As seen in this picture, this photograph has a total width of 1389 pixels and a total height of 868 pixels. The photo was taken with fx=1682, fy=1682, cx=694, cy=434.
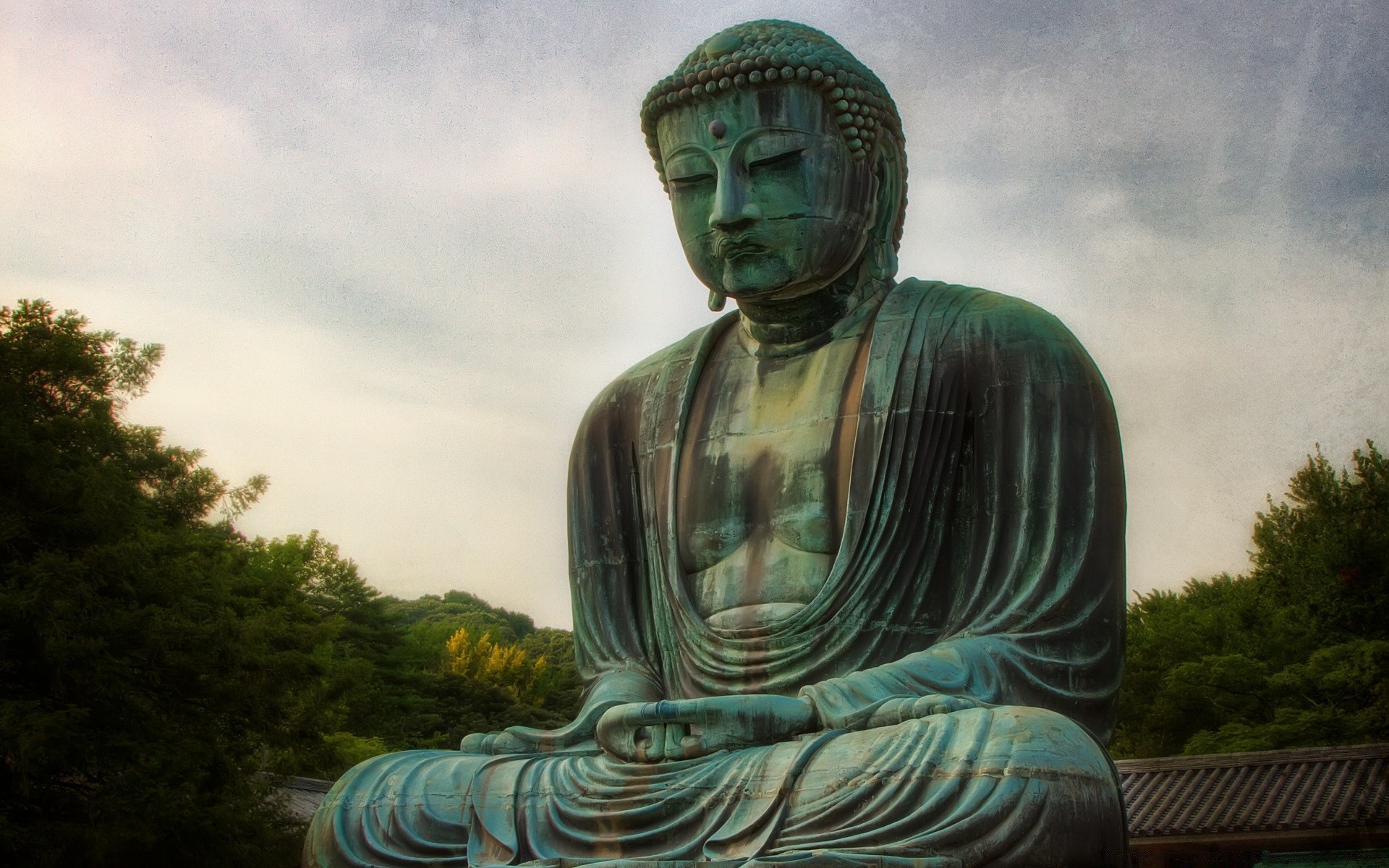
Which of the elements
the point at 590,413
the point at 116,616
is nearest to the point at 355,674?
the point at 116,616

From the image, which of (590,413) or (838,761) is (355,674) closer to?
(590,413)

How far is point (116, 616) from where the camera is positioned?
1487 cm

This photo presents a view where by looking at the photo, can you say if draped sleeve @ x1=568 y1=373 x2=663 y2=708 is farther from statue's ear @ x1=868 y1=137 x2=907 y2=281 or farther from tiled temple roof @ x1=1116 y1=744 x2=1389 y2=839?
tiled temple roof @ x1=1116 y1=744 x2=1389 y2=839

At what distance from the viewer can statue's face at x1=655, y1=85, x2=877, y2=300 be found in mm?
7062

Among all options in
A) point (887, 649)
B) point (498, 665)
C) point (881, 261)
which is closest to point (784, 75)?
point (881, 261)

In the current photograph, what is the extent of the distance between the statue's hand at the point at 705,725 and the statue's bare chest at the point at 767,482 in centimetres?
74

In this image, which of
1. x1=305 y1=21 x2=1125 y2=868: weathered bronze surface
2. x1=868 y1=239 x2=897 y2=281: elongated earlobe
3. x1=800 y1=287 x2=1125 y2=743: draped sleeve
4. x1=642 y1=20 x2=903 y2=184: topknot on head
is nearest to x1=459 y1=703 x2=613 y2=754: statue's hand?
x1=305 y1=21 x2=1125 y2=868: weathered bronze surface

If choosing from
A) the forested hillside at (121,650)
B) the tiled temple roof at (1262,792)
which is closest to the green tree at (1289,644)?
the tiled temple roof at (1262,792)

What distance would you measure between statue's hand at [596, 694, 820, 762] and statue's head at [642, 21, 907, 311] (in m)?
1.98

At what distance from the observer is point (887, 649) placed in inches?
256

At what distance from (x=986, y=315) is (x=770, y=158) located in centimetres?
112

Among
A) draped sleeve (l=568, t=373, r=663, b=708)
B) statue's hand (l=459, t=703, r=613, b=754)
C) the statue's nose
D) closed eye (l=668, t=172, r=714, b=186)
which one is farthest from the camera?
draped sleeve (l=568, t=373, r=663, b=708)

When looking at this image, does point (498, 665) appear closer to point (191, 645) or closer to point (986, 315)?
point (191, 645)

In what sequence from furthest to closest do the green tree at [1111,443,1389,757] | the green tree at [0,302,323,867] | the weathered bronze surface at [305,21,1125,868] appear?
the green tree at [1111,443,1389,757]
the green tree at [0,302,323,867]
the weathered bronze surface at [305,21,1125,868]
